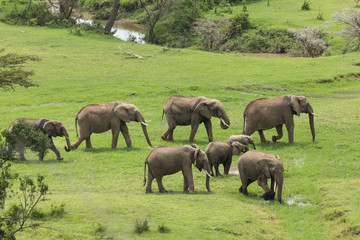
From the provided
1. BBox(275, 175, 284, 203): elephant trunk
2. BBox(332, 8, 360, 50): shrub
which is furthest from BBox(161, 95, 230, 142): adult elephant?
BBox(332, 8, 360, 50): shrub

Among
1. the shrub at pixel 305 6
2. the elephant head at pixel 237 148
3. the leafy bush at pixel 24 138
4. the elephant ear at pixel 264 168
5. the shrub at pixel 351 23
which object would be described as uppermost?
the shrub at pixel 305 6

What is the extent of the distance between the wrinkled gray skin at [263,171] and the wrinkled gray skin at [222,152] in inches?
72.8

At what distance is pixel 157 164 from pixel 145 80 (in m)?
21.0

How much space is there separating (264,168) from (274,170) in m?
0.33

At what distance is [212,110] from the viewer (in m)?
22.7

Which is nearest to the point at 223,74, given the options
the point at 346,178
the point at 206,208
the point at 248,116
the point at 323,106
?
the point at 323,106

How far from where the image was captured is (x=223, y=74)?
39.9 m

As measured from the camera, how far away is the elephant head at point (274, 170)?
15.7 m

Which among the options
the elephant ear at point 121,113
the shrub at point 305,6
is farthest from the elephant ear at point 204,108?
the shrub at point 305,6

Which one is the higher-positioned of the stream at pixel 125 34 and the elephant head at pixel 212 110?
the stream at pixel 125 34

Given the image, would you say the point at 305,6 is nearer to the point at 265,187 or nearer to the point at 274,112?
the point at 274,112

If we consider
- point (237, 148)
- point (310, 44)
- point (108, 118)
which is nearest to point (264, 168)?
point (237, 148)

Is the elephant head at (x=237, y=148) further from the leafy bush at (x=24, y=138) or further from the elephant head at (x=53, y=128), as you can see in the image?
the leafy bush at (x=24, y=138)

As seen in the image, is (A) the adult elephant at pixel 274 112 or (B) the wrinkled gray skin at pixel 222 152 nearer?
(B) the wrinkled gray skin at pixel 222 152
